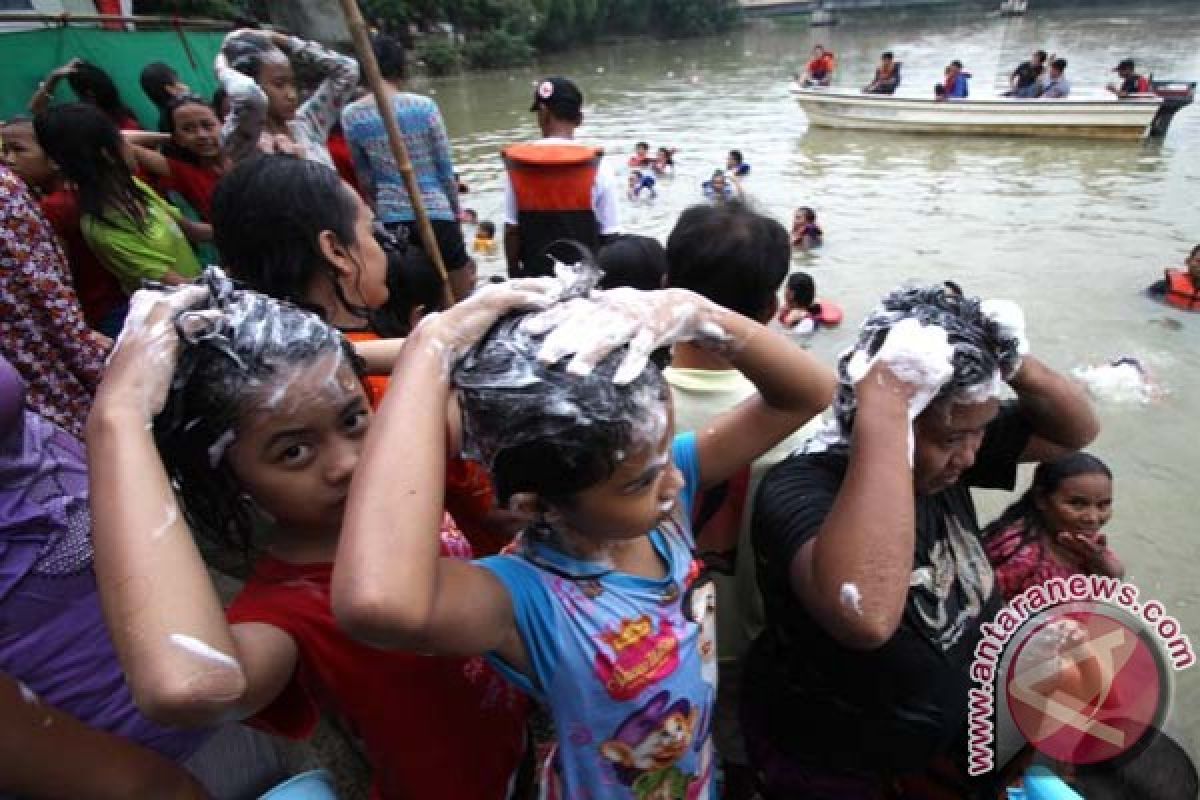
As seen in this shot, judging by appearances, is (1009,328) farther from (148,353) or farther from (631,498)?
(148,353)

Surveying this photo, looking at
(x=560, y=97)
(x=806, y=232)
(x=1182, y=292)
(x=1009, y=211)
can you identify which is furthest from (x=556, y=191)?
(x=1009, y=211)

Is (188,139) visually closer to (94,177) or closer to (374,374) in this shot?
(94,177)

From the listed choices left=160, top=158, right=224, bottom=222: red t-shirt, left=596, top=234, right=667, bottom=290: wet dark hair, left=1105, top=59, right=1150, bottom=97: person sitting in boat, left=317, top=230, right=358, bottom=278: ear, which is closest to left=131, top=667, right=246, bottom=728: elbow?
left=317, top=230, right=358, bottom=278: ear

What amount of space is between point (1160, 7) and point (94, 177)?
193 feet

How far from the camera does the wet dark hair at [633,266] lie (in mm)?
2732

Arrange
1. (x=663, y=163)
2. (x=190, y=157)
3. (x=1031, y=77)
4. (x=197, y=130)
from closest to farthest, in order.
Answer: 1. (x=197, y=130)
2. (x=190, y=157)
3. (x=663, y=163)
4. (x=1031, y=77)

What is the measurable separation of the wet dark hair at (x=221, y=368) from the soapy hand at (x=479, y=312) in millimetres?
304

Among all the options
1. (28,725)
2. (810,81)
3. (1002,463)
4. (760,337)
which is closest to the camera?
(28,725)

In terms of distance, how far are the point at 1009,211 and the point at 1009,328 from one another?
11.6 m

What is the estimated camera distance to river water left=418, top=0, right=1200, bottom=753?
16.1 ft

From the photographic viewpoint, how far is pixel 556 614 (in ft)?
3.98

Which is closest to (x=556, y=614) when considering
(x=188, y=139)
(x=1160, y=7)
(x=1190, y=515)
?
(x=188, y=139)

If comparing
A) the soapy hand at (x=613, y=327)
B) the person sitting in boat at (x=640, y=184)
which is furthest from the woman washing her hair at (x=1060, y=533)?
the person sitting in boat at (x=640, y=184)

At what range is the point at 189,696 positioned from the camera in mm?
973
